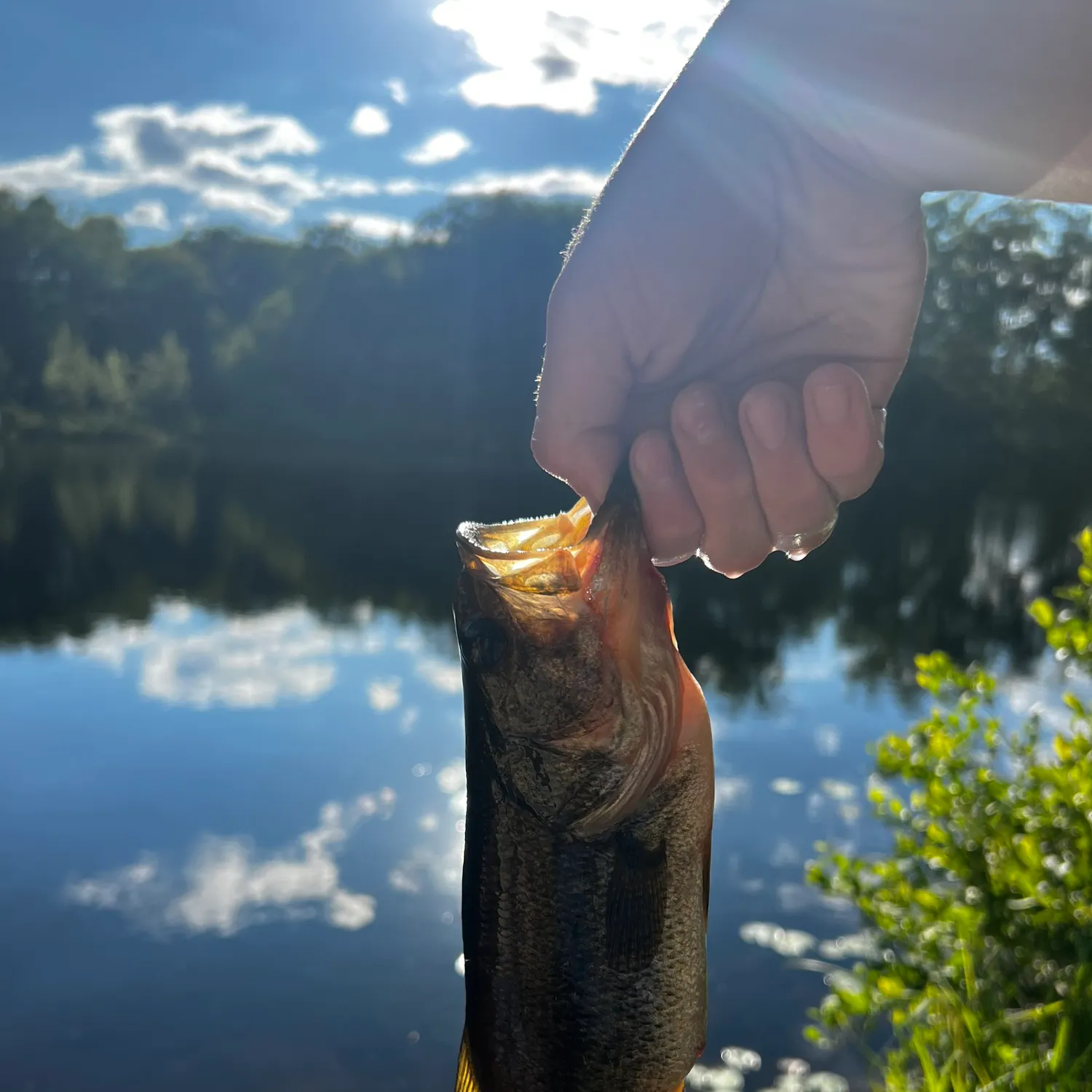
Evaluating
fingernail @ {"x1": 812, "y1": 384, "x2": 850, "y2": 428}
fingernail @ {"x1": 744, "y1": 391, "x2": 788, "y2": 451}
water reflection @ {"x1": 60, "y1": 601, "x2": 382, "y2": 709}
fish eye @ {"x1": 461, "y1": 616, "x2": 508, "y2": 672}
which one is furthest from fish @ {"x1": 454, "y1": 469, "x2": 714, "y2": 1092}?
water reflection @ {"x1": 60, "y1": 601, "x2": 382, "y2": 709}

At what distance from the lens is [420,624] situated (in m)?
17.1

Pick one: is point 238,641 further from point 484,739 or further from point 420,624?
point 484,739

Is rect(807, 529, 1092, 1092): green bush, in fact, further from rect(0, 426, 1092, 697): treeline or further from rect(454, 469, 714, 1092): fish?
rect(0, 426, 1092, 697): treeline

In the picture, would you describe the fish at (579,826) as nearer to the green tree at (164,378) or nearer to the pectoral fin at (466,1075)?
the pectoral fin at (466,1075)

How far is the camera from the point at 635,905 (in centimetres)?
195

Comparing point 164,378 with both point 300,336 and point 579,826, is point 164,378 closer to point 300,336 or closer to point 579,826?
point 300,336

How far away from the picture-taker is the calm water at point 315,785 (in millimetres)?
6758

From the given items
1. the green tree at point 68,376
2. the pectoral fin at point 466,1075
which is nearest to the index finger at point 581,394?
the pectoral fin at point 466,1075

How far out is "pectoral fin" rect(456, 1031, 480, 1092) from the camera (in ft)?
6.63

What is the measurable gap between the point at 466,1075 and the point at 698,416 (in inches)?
55.5

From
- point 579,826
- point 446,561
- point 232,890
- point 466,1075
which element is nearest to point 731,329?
point 579,826

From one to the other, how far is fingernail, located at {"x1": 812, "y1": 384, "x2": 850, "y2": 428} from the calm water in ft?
17.1

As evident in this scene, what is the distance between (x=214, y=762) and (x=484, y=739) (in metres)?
9.77

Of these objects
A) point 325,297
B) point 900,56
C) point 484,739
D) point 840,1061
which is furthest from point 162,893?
point 325,297
